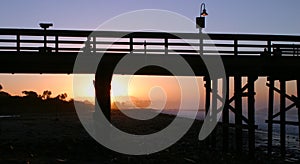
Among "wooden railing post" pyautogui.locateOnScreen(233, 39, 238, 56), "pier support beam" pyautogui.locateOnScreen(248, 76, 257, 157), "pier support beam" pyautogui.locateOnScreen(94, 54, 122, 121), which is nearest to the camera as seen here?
"pier support beam" pyautogui.locateOnScreen(94, 54, 122, 121)

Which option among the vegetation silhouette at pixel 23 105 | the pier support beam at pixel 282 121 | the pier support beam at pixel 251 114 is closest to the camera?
the pier support beam at pixel 251 114

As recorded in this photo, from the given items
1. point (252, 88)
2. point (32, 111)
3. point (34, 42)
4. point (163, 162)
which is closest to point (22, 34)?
point (34, 42)

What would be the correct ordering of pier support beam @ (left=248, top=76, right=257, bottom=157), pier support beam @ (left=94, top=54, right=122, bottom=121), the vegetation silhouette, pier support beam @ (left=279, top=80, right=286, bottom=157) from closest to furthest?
pier support beam @ (left=94, top=54, right=122, bottom=121)
pier support beam @ (left=248, top=76, right=257, bottom=157)
pier support beam @ (left=279, top=80, right=286, bottom=157)
the vegetation silhouette

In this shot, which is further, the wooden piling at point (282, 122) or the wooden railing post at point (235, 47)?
the wooden piling at point (282, 122)

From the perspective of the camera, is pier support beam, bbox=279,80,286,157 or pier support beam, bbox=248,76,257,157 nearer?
pier support beam, bbox=248,76,257,157

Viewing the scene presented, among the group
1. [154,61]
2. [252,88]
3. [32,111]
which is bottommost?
[32,111]

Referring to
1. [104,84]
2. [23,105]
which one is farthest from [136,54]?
[23,105]

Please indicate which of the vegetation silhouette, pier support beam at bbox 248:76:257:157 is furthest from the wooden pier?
the vegetation silhouette

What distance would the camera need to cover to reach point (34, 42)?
14719mm

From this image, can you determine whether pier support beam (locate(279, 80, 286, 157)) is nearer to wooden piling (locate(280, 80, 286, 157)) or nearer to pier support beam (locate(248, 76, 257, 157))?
wooden piling (locate(280, 80, 286, 157))

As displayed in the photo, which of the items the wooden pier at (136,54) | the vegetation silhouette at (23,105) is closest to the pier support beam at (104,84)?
the wooden pier at (136,54)

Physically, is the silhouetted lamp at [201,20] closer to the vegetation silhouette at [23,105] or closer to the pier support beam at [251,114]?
the pier support beam at [251,114]

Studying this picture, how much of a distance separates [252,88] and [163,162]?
5.07 metres

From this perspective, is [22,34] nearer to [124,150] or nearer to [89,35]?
[89,35]
